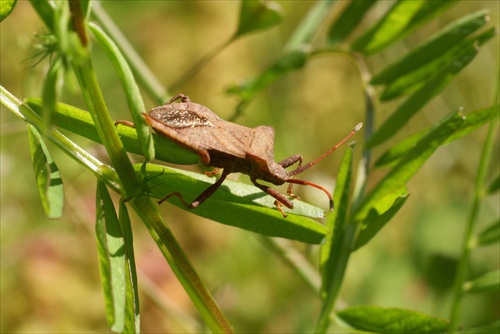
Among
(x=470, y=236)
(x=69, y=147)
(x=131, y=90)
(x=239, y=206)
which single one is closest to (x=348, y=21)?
(x=470, y=236)

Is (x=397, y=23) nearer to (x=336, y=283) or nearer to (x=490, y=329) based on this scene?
(x=336, y=283)

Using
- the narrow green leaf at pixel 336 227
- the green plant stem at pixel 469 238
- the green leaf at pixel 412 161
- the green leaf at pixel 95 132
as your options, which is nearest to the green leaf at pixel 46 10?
the green leaf at pixel 95 132

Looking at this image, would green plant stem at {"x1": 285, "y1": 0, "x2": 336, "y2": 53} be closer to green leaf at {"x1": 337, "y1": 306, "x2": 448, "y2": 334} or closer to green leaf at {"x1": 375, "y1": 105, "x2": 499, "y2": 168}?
green leaf at {"x1": 375, "y1": 105, "x2": 499, "y2": 168}

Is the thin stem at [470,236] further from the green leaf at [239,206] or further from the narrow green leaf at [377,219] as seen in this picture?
the green leaf at [239,206]

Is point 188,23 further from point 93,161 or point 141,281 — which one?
point 93,161

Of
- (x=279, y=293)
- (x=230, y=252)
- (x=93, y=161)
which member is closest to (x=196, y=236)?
(x=230, y=252)

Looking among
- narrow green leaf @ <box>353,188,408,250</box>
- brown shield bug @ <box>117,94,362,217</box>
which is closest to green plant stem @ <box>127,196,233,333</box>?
brown shield bug @ <box>117,94,362,217</box>
